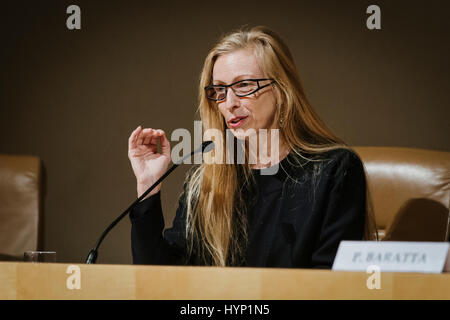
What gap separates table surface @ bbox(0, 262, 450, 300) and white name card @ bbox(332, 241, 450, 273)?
7 centimetres

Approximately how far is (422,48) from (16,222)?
1724 mm

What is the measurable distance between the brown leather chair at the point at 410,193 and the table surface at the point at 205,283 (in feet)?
4.30

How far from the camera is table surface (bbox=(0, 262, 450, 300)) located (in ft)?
2.19

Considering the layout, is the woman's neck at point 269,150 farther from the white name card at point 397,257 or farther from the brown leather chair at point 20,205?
the brown leather chair at point 20,205

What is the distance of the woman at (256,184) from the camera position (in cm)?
142

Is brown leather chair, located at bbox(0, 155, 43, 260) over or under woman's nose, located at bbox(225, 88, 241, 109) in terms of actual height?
under

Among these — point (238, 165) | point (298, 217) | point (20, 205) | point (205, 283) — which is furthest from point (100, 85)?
point (205, 283)

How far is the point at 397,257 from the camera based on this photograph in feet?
2.49

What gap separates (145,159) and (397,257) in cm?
86

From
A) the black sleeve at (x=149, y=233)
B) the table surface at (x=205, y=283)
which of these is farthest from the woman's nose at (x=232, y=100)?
the table surface at (x=205, y=283)

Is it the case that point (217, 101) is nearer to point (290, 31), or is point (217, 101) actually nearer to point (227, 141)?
point (227, 141)

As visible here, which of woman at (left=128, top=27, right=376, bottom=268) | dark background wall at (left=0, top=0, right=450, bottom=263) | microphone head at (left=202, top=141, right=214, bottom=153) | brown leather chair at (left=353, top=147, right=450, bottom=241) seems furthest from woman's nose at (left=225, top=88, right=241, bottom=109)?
dark background wall at (left=0, top=0, right=450, bottom=263)

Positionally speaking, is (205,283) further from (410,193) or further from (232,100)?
(410,193)

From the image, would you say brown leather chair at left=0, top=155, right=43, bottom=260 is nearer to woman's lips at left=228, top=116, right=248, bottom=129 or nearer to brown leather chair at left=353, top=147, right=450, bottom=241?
woman's lips at left=228, top=116, right=248, bottom=129
